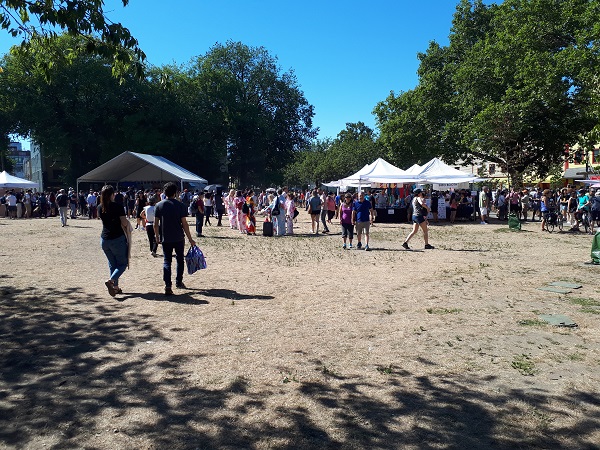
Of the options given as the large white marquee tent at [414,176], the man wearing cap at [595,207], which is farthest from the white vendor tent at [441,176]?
the man wearing cap at [595,207]

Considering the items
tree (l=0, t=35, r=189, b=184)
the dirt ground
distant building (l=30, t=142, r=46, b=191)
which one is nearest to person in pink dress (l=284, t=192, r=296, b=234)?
the dirt ground

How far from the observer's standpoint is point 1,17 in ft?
24.5

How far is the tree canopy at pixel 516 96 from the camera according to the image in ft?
71.1

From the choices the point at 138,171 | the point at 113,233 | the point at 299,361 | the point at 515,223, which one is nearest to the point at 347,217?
the point at 113,233

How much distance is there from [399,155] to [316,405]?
104 feet

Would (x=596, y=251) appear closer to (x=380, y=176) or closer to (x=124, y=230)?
(x=124, y=230)

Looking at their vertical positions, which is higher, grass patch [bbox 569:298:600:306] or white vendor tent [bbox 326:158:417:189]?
white vendor tent [bbox 326:158:417:189]

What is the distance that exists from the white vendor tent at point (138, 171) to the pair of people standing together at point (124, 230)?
67.8ft

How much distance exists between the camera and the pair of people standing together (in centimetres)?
731

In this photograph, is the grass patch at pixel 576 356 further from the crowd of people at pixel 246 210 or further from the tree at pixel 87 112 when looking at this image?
the tree at pixel 87 112

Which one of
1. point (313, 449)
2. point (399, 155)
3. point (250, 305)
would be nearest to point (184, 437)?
point (313, 449)

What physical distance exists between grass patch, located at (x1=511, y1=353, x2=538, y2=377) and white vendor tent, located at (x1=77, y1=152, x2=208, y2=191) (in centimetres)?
2477

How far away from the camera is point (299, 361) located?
496cm

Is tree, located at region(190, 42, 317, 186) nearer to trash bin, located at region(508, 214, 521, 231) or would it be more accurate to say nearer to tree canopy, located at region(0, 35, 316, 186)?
tree canopy, located at region(0, 35, 316, 186)
